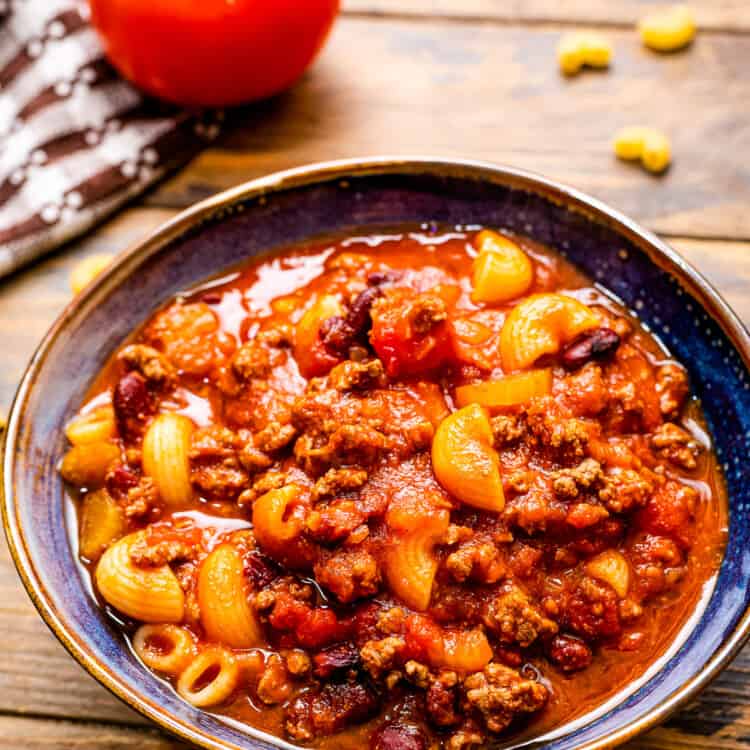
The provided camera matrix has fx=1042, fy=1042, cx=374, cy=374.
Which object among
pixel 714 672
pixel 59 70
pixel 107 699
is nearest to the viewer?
pixel 714 672

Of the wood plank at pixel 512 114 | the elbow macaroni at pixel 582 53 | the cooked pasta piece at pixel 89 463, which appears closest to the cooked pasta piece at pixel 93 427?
the cooked pasta piece at pixel 89 463

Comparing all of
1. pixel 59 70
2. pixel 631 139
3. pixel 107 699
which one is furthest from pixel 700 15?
pixel 107 699

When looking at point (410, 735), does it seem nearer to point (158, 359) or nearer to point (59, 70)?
point (158, 359)

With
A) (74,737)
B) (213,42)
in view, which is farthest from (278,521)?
(213,42)

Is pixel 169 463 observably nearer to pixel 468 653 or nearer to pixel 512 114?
pixel 468 653

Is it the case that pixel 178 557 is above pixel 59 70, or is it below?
below

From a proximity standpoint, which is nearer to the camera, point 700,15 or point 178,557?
point 178,557

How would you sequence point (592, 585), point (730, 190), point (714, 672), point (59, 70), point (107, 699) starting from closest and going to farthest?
point (714, 672)
point (592, 585)
point (107, 699)
point (730, 190)
point (59, 70)
